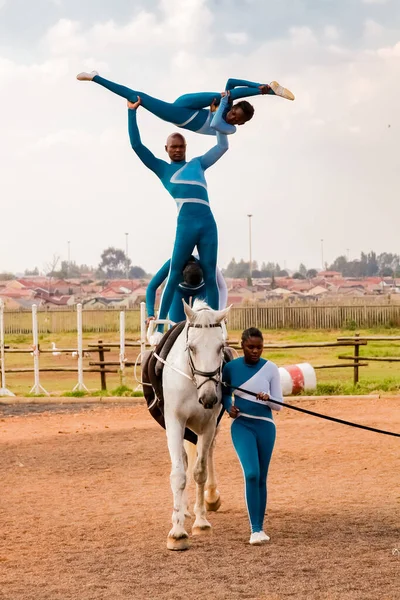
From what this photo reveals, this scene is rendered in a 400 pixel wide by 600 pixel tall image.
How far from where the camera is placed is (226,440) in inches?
484

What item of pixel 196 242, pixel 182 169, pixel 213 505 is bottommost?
pixel 213 505

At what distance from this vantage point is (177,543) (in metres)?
6.57

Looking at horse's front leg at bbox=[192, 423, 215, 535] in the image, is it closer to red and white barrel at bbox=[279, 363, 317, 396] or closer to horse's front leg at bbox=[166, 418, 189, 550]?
horse's front leg at bbox=[166, 418, 189, 550]

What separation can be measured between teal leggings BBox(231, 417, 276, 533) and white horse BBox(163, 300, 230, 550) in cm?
30

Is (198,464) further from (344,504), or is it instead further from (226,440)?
(226,440)

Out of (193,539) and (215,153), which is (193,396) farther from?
(215,153)

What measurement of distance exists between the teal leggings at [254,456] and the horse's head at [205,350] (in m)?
0.33

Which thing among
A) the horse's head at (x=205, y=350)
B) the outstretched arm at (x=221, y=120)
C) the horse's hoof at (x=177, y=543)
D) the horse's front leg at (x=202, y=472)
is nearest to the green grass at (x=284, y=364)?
the horse's front leg at (x=202, y=472)

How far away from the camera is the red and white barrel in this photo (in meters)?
17.5

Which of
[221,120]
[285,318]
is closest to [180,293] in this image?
[221,120]

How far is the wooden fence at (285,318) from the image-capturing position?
4200 cm

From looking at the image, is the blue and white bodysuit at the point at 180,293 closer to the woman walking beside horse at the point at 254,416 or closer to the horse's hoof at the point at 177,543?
the woman walking beside horse at the point at 254,416

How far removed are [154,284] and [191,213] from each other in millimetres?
847

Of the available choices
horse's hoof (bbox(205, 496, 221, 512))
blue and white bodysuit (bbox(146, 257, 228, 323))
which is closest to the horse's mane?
blue and white bodysuit (bbox(146, 257, 228, 323))
